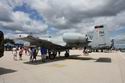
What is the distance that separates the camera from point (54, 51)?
2050 cm

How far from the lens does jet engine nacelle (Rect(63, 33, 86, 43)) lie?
59.9 ft

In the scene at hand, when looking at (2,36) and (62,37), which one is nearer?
(2,36)

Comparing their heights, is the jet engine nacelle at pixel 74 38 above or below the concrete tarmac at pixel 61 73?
above

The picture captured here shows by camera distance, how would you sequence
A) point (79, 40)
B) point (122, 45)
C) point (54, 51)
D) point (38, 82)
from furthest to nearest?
point (122, 45)
point (54, 51)
point (79, 40)
point (38, 82)

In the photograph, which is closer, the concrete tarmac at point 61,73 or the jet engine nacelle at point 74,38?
the concrete tarmac at point 61,73

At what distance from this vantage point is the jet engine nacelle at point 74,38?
18250 millimetres

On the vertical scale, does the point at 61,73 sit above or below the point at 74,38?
below

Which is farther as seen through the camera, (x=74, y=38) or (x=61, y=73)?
(x=74, y=38)

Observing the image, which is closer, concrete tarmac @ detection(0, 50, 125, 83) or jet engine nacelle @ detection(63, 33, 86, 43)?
concrete tarmac @ detection(0, 50, 125, 83)

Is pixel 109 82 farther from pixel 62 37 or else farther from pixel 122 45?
pixel 122 45

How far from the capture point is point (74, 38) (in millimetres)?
18219

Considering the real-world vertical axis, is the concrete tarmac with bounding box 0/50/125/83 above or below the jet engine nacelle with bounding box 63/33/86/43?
below

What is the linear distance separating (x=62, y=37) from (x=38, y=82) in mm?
12033

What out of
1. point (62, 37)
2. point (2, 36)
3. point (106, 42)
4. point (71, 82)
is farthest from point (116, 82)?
point (62, 37)
